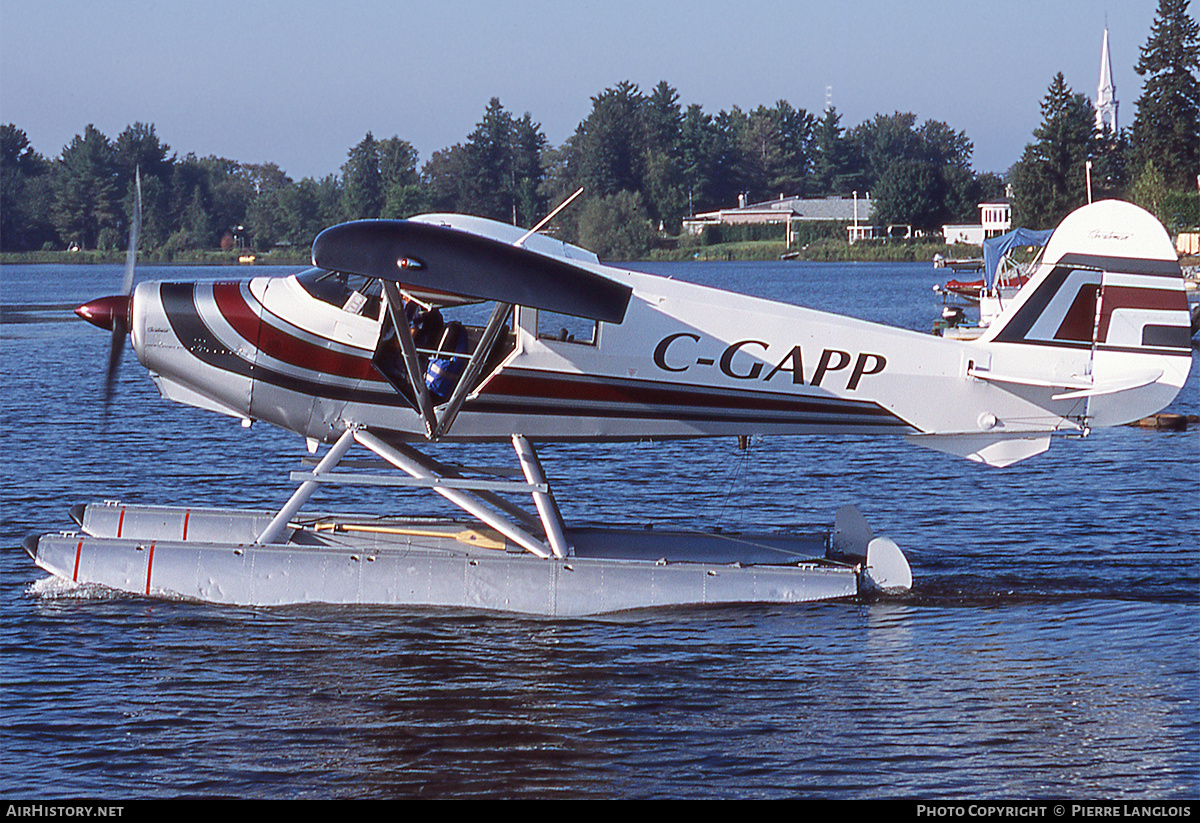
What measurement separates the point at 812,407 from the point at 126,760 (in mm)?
5324

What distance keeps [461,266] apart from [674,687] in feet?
9.94

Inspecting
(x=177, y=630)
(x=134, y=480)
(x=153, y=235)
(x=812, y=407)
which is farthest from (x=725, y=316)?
(x=153, y=235)

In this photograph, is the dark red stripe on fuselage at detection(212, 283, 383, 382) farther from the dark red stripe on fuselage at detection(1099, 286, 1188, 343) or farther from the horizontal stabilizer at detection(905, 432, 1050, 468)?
the dark red stripe on fuselage at detection(1099, 286, 1188, 343)

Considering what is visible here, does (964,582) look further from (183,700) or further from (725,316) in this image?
(183,700)

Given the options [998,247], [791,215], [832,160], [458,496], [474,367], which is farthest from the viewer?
[832,160]

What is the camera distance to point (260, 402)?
392 inches

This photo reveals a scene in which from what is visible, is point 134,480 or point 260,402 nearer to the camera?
point 260,402

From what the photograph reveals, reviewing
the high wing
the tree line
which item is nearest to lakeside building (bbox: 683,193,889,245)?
the tree line

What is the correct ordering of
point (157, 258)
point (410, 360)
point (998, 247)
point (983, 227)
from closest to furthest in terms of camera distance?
point (410, 360), point (998, 247), point (983, 227), point (157, 258)

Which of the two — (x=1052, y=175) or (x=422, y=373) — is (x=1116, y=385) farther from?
(x=1052, y=175)

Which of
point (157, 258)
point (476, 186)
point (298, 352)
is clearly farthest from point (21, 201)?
point (298, 352)

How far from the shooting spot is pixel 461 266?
873 cm

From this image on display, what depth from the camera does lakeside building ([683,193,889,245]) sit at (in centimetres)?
13625

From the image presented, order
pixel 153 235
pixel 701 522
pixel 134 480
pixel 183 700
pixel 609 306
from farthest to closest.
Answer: pixel 153 235
pixel 134 480
pixel 701 522
pixel 609 306
pixel 183 700
